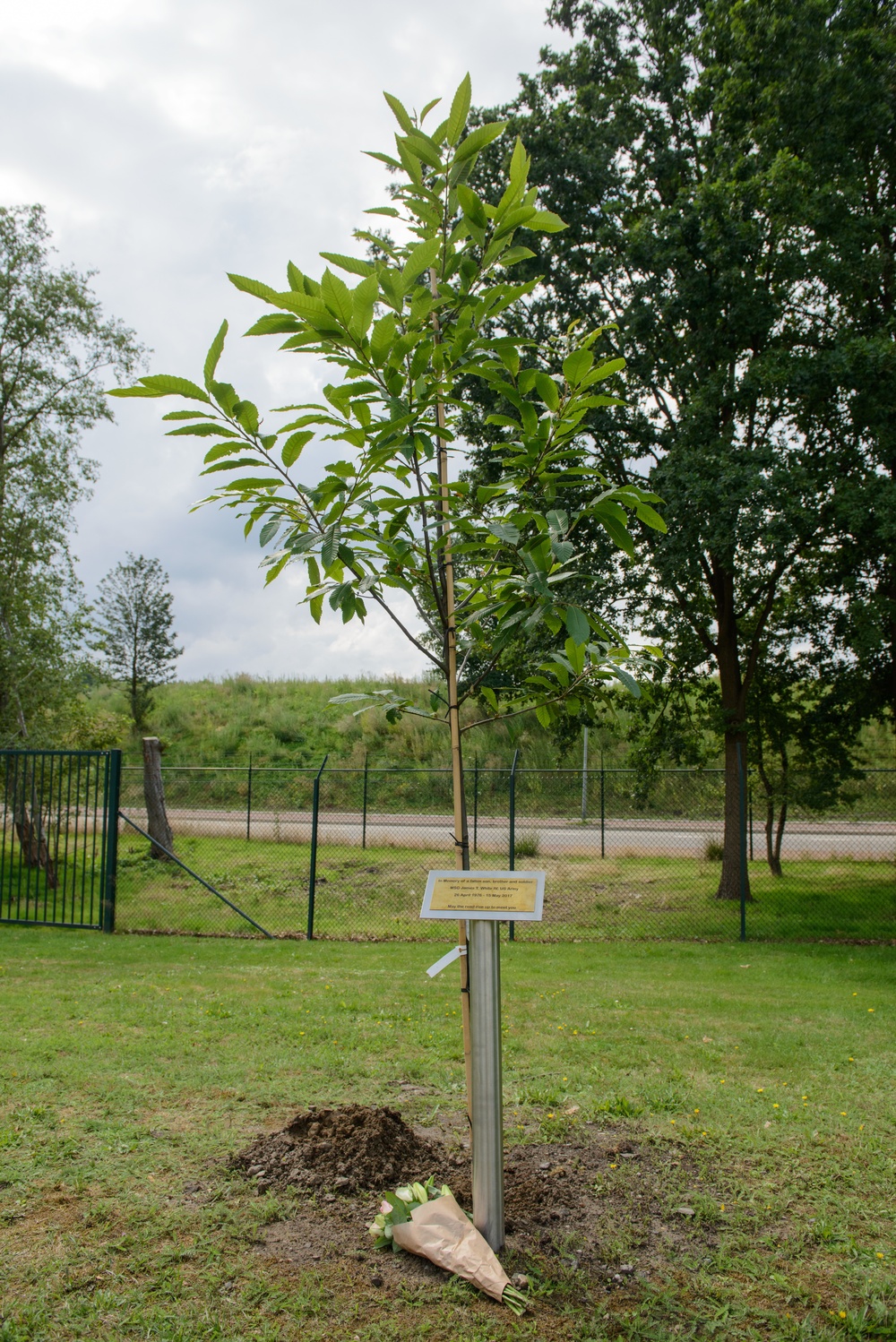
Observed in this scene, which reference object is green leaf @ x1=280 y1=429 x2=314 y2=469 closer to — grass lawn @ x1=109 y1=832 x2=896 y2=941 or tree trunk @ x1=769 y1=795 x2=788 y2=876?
grass lawn @ x1=109 y1=832 x2=896 y2=941

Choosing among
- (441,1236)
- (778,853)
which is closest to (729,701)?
(778,853)

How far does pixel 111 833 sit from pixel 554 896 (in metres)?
6.03

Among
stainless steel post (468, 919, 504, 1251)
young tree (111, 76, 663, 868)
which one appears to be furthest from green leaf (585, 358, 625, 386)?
stainless steel post (468, 919, 504, 1251)

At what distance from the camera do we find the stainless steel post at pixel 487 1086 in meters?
2.83

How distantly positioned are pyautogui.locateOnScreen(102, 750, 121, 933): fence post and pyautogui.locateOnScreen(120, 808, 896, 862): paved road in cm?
443

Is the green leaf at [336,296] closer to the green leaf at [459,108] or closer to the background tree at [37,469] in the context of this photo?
the green leaf at [459,108]

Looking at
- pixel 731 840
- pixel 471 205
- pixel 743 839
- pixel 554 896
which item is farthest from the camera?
pixel 554 896

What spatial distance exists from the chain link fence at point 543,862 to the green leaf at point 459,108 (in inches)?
327

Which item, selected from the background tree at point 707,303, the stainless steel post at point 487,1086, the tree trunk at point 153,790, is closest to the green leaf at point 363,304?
the stainless steel post at point 487,1086

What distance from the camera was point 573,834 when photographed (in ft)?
52.9

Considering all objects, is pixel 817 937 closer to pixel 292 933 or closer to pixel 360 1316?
pixel 292 933

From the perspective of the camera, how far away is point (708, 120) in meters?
12.7

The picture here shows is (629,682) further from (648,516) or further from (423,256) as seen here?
(423,256)

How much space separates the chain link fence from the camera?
11.4 meters
